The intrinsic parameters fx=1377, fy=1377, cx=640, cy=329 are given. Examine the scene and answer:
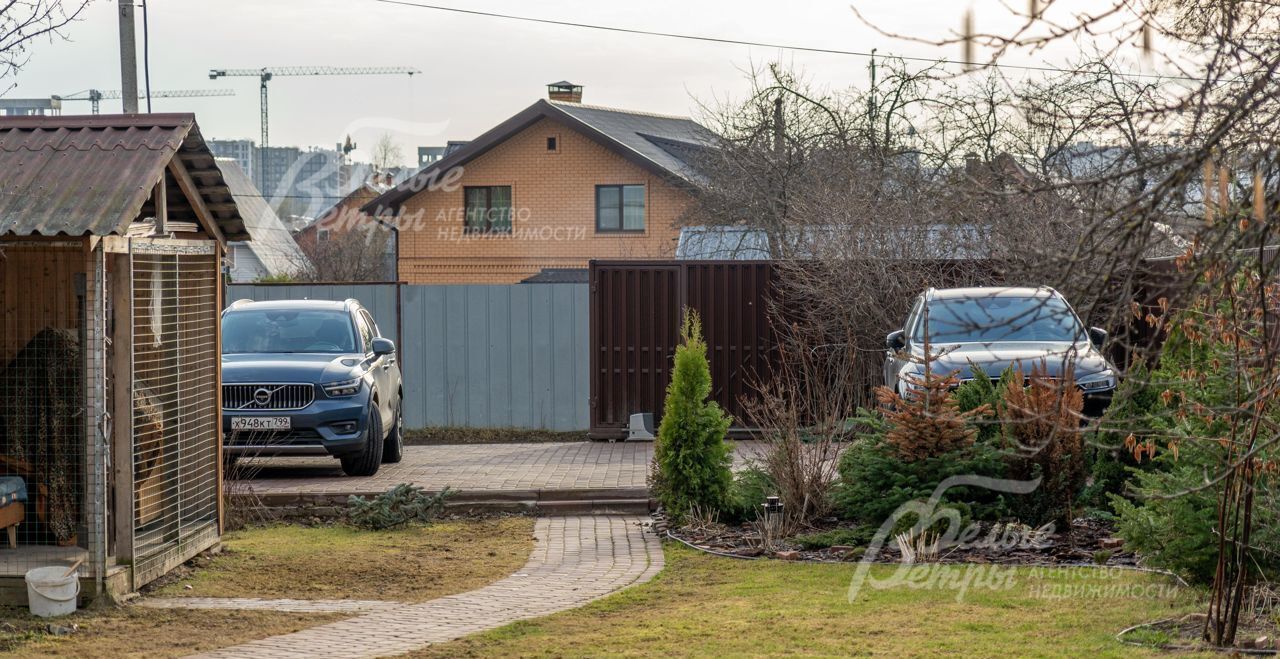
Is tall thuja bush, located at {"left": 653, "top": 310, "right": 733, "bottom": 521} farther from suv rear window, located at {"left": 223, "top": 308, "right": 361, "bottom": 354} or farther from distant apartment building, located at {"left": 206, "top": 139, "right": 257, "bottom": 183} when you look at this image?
distant apartment building, located at {"left": 206, "top": 139, "right": 257, "bottom": 183}

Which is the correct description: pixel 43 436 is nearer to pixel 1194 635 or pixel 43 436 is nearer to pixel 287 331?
pixel 287 331

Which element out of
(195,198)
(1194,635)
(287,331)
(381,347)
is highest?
(195,198)

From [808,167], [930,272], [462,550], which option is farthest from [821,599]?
[808,167]

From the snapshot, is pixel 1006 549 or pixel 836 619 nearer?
pixel 836 619

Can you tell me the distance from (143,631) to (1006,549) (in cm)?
542

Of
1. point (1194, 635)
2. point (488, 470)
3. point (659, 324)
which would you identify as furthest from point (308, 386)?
point (1194, 635)

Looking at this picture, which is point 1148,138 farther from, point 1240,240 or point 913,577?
point 913,577

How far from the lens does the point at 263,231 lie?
5784 centimetres

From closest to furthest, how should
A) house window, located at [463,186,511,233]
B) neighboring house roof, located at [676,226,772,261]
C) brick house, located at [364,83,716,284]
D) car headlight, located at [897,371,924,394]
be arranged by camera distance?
car headlight, located at [897,371,924,394]
neighboring house roof, located at [676,226,772,261]
brick house, located at [364,83,716,284]
house window, located at [463,186,511,233]

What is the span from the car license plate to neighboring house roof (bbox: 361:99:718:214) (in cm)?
2145

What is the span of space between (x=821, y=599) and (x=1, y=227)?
5.01 m

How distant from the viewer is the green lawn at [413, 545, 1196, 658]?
671cm

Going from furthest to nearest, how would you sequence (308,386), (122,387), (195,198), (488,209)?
1. (488,209)
2. (308,386)
3. (195,198)
4. (122,387)

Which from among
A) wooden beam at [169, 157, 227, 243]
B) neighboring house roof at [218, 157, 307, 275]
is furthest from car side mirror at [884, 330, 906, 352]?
neighboring house roof at [218, 157, 307, 275]
